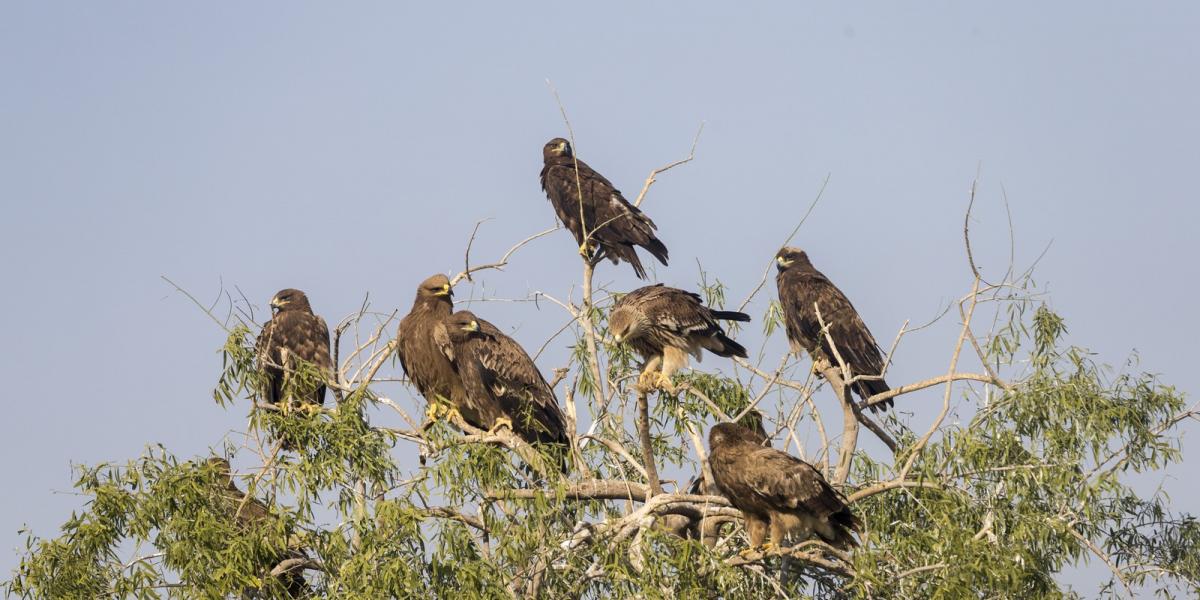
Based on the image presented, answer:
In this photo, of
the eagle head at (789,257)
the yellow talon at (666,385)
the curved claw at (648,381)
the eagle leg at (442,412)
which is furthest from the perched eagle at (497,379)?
the eagle head at (789,257)

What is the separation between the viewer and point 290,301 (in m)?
12.0

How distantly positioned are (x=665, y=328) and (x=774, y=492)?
2.09 metres

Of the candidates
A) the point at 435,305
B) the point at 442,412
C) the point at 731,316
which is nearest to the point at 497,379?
the point at 442,412

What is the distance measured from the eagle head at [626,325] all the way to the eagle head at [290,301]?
9.98 ft

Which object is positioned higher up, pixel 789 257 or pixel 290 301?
pixel 789 257

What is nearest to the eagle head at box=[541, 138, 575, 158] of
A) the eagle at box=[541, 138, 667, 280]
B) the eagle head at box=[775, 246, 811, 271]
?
the eagle at box=[541, 138, 667, 280]

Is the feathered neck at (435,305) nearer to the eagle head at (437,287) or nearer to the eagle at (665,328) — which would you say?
the eagle head at (437,287)

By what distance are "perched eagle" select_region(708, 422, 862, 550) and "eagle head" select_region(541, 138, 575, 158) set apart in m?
6.44

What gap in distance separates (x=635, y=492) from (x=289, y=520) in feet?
7.35

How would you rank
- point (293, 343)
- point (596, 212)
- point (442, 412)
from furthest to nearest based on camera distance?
point (596, 212) → point (293, 343) → point (442, 412)

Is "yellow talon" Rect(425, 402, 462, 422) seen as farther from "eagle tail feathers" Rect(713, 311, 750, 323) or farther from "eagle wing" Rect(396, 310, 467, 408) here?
"eagle tail feathers" Rect(713, 311, 750, 323)

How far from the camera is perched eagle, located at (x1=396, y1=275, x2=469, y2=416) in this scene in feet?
33.8

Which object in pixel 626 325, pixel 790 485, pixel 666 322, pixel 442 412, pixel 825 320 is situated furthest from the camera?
pixel 825 320

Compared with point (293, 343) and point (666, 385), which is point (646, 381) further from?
point (293, 343)
